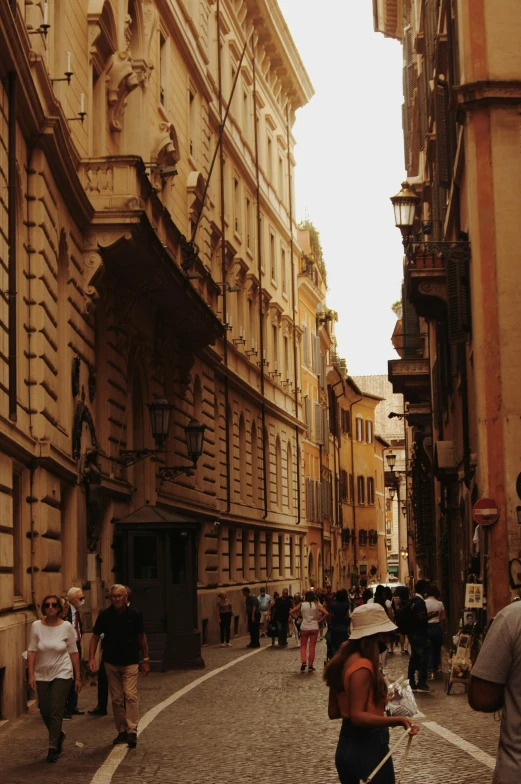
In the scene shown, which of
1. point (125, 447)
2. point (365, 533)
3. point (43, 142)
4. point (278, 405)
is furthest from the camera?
point (365, 533)

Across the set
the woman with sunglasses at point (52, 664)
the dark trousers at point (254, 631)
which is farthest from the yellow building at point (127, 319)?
the woman with sunglasses at point (52, 664)

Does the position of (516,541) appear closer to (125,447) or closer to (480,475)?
(480,475)

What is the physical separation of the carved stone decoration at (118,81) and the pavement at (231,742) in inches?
440

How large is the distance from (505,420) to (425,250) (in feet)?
21.5

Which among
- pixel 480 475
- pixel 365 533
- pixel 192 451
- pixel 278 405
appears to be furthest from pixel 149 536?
pixel 365 533

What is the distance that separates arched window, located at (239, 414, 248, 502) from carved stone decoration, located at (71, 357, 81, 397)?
21.9 meters

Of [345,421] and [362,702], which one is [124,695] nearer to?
[362,702]

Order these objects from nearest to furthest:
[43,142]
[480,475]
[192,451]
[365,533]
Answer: [43,142] → [480,475] → [192,451] → [365,533]

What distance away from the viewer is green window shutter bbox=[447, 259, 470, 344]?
A: 2272 cm

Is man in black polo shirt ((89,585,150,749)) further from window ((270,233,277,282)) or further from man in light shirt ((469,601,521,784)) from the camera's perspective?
window ((270,233,277,282))

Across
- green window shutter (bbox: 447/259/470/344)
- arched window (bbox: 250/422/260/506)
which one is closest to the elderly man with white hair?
green window shutter (bbox: 447/259/470/344)

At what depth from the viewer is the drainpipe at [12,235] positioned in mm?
17938

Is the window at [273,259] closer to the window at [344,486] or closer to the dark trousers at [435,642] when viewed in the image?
the window at [344,486]

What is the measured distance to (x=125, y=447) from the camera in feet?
91.2
